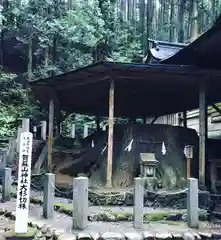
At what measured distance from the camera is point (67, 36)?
705 inches

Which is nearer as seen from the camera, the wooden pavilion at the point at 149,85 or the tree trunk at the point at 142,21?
the wooden pavilion at the point at 149,85

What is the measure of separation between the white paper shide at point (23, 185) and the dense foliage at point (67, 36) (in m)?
11.1

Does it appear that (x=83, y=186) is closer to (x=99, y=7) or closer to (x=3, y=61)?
(x=99, y=7)

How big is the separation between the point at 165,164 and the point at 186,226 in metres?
3.18

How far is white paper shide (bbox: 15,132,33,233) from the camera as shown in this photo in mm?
5145

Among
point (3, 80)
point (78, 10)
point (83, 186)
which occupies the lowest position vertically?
point (83, 186)

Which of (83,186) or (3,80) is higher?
(3,80)

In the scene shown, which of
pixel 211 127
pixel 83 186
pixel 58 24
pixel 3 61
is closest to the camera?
pixel 83 186

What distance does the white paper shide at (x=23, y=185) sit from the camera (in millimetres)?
5145

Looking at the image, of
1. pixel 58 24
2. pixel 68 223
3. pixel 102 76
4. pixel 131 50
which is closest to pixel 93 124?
pixel 131 50

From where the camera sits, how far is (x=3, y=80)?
18.0 metres

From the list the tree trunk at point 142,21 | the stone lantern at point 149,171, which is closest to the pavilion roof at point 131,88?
the stone lantern at point 149,171

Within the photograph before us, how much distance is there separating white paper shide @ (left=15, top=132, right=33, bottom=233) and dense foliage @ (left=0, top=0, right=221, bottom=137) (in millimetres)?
11080

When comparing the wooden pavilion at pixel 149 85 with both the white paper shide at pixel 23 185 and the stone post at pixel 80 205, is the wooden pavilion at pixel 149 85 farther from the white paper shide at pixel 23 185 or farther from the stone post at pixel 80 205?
the white paper shide at pixel 23 185
